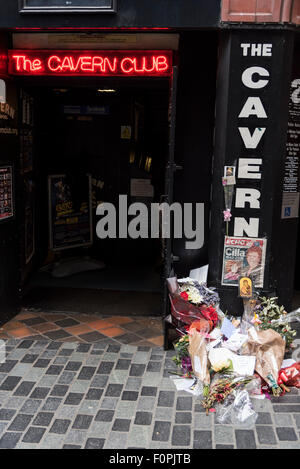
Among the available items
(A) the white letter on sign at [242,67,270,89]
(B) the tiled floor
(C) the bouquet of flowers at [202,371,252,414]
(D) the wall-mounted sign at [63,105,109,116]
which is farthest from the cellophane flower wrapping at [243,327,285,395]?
(D) the wall-mounted sign at [63,105,109,116]

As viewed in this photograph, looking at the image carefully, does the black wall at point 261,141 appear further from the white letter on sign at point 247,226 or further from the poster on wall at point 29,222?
the poster on wall at point 29,222

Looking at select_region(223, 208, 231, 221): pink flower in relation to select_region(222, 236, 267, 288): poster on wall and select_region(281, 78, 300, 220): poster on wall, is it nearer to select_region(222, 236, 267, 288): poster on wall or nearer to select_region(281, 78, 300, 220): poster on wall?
select_region(222, 236, 267, 288): poster on wall

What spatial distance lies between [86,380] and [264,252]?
2236 mm

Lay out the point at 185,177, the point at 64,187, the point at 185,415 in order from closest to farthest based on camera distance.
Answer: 1. the point at 185,415
2. the point at 185,177
3. the point at 64,187

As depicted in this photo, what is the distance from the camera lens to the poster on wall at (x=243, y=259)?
5.20 metres

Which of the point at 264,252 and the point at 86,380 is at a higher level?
the point at 264,252

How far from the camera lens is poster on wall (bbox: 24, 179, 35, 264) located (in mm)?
7168

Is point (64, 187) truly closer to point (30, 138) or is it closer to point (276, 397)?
point (30, 138)

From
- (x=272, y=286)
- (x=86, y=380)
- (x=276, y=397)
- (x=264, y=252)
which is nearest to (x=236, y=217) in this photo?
(x=264, y=252)

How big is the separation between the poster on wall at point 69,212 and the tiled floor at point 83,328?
2094mm

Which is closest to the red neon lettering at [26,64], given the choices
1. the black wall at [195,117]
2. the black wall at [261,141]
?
the black wall at [195,117]

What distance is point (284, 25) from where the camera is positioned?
15.8 feet

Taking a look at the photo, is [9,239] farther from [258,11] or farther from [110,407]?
[258,11]

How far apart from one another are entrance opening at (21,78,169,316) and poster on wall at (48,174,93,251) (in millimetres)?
17
